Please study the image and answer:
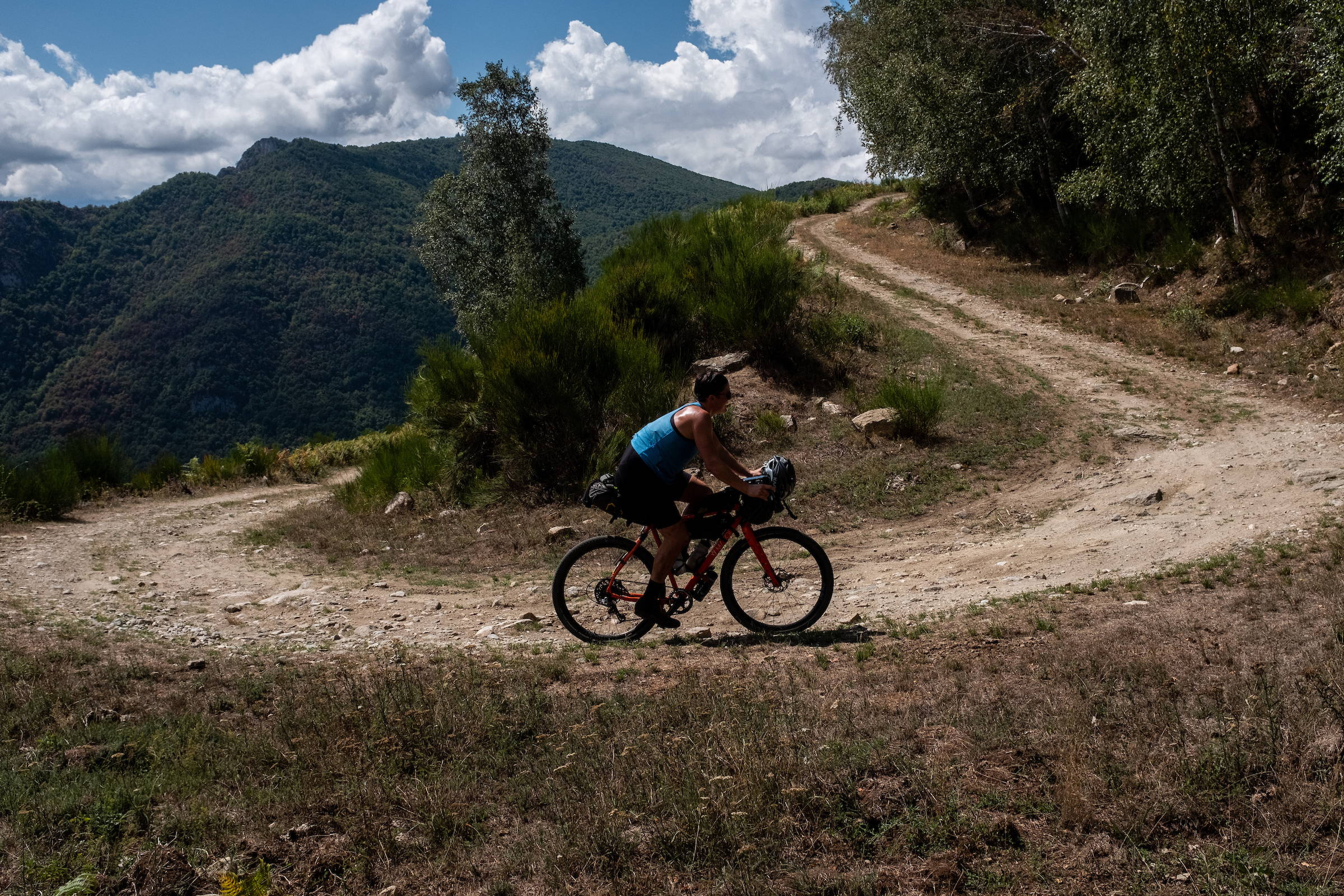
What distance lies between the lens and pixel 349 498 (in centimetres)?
1227

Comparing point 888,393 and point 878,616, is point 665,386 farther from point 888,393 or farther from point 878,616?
point 878,616

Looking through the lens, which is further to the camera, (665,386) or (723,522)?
(665,386)

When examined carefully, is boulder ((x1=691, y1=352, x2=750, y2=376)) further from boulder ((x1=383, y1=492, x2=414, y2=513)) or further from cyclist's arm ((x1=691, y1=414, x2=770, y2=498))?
cyclist's arm ((x1=691, y1=414, x2=770, y2=498))

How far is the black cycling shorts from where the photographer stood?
16.9ft

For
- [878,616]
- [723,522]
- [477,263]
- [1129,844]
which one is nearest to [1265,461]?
[878,616]

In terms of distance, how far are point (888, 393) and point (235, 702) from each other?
27.9 feet

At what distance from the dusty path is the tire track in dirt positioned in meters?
0.02

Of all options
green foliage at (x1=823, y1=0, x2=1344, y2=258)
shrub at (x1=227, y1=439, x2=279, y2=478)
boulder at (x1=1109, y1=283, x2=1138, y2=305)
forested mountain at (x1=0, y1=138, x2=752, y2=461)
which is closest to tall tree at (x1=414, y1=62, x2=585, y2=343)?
shrub at (x1=227, y1=439, x2=279, y2=478)

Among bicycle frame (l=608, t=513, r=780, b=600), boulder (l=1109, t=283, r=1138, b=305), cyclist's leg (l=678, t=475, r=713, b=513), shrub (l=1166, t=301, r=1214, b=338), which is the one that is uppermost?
boulder (l=1109, t=283, r=1138, b=305)

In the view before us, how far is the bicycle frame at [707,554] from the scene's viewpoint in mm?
5441

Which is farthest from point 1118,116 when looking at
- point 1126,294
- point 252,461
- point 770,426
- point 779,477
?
point 252,461

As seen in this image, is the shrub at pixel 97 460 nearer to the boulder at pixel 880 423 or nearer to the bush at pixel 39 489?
the bush at pixel 39 489

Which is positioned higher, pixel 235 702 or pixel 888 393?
pixel 888 393

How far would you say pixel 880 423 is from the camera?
10734 millimetres
